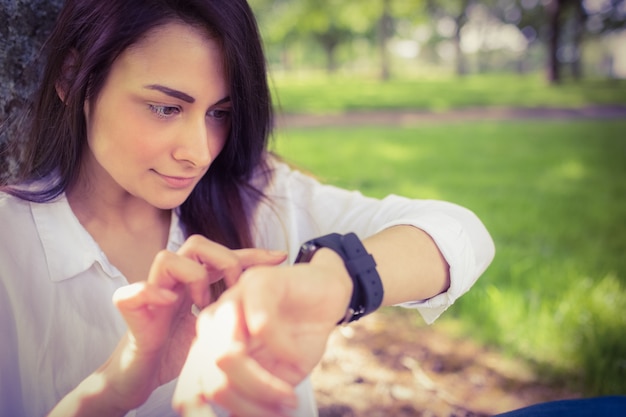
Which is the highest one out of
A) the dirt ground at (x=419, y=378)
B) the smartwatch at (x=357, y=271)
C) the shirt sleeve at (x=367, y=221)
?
the smartwatch at (x=357, y=271)

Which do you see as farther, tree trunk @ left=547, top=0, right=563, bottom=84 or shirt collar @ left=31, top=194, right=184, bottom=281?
tree trunk @ left=547, top=0, right=563, bottom=84

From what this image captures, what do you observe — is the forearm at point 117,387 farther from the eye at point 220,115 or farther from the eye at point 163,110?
the eye at point 220,115

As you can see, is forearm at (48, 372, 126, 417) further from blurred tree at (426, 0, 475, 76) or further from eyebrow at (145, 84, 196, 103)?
blurred tree at (426, 0, 475, 76)

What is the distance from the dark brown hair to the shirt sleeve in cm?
11

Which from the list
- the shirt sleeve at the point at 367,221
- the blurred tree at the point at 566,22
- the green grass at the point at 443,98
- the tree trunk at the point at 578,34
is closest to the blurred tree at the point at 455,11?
the blurred tree at the point at 566,22

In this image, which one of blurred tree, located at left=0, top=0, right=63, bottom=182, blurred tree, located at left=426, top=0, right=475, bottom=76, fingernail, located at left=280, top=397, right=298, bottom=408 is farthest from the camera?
blurred tree, located at left=426, top=0, right=475, bottom=76

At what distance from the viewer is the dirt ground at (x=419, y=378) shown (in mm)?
2400

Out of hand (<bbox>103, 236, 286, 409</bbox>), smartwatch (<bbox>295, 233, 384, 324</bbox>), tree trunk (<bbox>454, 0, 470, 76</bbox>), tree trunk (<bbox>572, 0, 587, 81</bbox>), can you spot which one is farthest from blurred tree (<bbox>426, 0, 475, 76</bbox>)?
hand (<bbox>103, 236, 286, 409</bbox>)

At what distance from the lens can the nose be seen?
4.48 feet

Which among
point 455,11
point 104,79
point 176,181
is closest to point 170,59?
point 104,79

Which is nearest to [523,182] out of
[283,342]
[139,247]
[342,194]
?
[342,194]

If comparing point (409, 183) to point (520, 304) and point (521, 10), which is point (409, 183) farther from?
point (521, 10)

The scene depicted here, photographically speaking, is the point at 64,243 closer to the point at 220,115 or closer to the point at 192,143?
the point at 192,143

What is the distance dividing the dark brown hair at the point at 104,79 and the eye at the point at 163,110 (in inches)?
6.1
